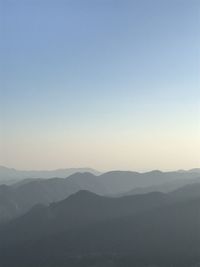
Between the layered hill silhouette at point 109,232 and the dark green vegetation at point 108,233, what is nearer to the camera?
the dark green vegetation at point 108,233

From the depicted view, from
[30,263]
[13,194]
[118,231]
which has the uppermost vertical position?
[13,194]

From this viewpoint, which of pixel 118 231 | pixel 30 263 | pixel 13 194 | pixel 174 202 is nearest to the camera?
pixel 30 263

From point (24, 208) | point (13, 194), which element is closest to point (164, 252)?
point (24, 208)

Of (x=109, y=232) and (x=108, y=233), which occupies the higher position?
(x=109, y=232)

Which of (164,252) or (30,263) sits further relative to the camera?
(30,263)

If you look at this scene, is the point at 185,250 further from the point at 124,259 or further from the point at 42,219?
the point at 42,219

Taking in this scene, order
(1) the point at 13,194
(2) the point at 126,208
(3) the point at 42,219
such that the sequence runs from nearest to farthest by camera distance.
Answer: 1. (2) the point at 126,208
2. (3) the point at 42,219
3. (1) the point at 13,194

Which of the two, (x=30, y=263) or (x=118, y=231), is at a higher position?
(x=118, y=231)

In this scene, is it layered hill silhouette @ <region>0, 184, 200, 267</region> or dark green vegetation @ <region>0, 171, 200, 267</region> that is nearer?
dark green vegetation @ <region>0, 171, 200, 267</region>
